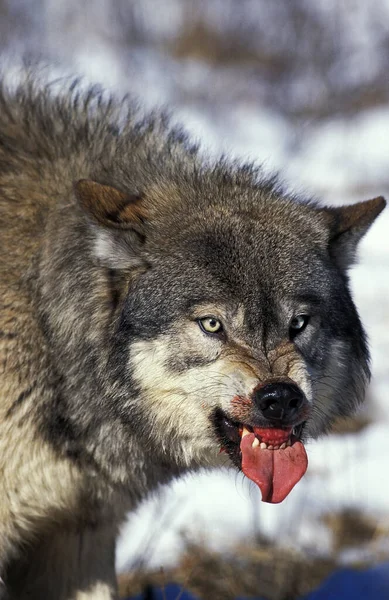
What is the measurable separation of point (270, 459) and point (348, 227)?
100 cm

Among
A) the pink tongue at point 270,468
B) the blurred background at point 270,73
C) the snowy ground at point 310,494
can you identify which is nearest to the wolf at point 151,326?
the pink tongue at point 270,468

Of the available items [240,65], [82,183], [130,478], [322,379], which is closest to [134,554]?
[130,478]

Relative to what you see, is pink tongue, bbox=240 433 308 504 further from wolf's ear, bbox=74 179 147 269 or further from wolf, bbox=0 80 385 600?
wolf's ear, bbox=74 179 147 269

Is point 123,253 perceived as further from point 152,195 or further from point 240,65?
point 240,65

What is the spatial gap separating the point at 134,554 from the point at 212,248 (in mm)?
2475

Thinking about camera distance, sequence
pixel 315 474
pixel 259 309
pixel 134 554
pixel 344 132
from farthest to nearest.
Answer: pixel 344 132 → pixel 315 474 → pixel 134 554 → pixel 259 309

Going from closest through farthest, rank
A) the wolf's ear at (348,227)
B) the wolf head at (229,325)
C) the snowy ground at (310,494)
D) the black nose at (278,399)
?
the black nose at (278,399) < the wolf head at (229,325) < the wolf's ear at (348,227) < the snowy ground at (310,494)

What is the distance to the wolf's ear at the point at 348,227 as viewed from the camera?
373cm

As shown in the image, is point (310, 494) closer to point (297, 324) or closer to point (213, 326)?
point (297, 324)

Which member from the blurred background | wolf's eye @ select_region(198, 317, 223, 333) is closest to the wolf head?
wolf's eye @ select_region(198, 317, 223, 333)

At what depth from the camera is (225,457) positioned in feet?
11.7

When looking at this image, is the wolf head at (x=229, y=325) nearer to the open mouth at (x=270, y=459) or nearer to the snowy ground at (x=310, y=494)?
the open mouth at (x=270, y=459)

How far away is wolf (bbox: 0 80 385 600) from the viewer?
3.27m

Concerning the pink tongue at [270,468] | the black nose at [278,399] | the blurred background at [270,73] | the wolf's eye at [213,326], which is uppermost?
the blurred background at [270,73]
